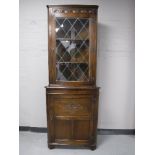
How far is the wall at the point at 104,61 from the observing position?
10.4 ft

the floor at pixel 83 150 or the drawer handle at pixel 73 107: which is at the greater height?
the drawer handle at pixel 73 107

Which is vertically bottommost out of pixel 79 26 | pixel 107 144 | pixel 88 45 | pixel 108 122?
pixel 107 144

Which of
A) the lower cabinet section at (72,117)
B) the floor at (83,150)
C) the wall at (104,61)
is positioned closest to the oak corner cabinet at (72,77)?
the lower cabinet section at (72,117)

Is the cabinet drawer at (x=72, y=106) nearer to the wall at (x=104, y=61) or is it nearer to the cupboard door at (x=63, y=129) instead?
the cupboard door at (x=63, y=129)

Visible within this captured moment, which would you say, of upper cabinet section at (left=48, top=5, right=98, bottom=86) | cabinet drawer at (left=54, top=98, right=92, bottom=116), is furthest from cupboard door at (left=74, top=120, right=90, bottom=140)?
upper cabinet section at (left=48, top=5, right=98, bottom=86)

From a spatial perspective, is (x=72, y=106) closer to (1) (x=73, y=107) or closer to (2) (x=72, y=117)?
(1) (x=73, y=107)

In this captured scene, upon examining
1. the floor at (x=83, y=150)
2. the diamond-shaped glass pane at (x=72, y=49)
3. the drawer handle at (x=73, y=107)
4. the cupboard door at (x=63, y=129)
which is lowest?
the floor at (x=83, y=150)

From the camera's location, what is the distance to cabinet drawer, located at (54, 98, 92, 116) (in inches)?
106

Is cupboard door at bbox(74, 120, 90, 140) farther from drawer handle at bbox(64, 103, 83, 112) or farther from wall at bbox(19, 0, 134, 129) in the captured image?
wall at bbox(19, 0, 134, 129)
